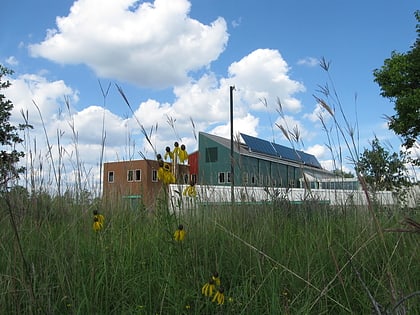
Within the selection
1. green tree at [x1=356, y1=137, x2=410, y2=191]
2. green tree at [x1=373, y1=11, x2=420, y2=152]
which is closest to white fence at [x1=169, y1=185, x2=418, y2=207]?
green tree at [x1=356, y1=137, x2=410, y2=191]

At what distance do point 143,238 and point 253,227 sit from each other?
2.54ft

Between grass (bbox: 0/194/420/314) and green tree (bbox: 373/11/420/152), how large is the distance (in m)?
11.6

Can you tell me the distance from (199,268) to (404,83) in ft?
47.2

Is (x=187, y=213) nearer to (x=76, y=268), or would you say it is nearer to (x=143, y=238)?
(x=143, y=238)

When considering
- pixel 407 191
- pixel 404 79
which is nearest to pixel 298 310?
pixel 407 191

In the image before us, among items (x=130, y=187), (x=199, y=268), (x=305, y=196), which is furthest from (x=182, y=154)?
(x=130, y=187)

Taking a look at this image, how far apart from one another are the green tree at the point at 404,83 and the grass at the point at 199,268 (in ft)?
38.1

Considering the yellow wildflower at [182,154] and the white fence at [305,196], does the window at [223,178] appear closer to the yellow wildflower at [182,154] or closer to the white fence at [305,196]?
the white fence at [305,196]

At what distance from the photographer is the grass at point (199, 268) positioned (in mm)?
1754

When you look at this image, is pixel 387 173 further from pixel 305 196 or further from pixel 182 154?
pixel 182 154

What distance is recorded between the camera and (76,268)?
78.3 inches

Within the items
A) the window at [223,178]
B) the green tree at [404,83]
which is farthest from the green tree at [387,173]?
the green tree at [404,83]

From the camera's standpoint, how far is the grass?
1.75 m

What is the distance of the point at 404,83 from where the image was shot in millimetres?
13984
